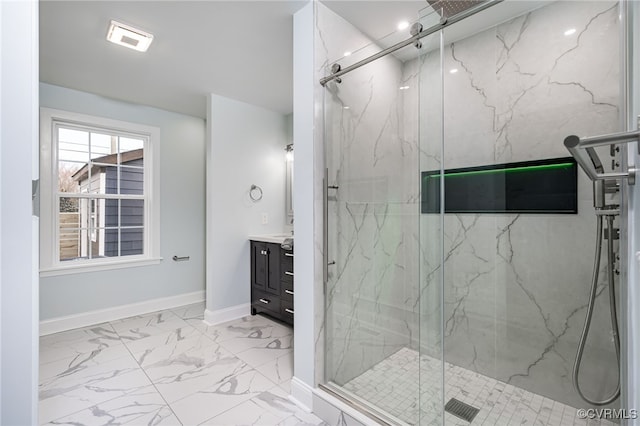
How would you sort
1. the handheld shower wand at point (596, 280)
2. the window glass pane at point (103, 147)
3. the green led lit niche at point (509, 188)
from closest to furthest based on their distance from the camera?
the handheld shower wand at point (596, 280), the green led lit niche at point (509, 188), the window glass pane at point (103, 147)

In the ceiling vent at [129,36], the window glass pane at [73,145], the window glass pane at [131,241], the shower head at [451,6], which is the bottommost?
the window glass pane at [131,241]

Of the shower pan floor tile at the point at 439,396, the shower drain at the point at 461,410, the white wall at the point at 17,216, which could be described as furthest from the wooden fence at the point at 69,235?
the shower drain at the point at 461,410

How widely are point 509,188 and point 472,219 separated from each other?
1.00ft

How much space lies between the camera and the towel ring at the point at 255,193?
3586 mm

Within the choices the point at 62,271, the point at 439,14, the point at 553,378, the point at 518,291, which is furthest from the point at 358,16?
the point at 62,271

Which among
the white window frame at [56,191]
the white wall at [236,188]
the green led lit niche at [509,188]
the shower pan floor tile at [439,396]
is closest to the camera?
the shower pan floor tile at [439,396]

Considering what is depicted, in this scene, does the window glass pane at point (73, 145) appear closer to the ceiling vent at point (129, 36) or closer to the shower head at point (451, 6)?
the ceiling vent at point (129, 36)

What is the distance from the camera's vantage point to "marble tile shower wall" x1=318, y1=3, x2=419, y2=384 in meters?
1.90

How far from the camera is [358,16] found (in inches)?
77.6

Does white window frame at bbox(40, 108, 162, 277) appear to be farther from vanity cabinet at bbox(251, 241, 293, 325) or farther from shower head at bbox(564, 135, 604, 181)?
shower head at bbox(564, 135, 604, 181)

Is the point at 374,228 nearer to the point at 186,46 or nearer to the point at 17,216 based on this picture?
the point at 17,216

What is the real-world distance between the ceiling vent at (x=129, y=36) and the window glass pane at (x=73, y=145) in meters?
1.55

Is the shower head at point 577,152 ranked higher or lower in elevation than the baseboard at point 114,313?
higher

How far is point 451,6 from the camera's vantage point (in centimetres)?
158
